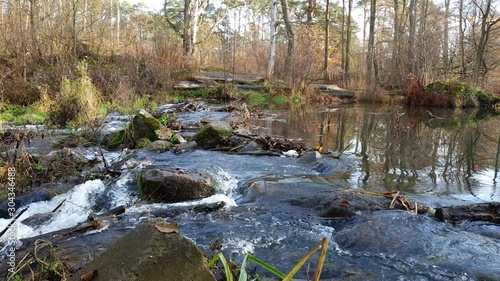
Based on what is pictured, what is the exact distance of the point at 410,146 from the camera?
8000 mm

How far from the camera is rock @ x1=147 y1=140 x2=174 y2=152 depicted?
6773mm

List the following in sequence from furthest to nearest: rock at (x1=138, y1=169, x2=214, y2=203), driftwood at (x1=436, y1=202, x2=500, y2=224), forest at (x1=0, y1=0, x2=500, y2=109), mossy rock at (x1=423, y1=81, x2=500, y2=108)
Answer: mossy rock at (x1=423, y1=81, x2=500, y2=108), forest at (x1=0, y1=0, x2=500, y2=109), rock at (x1=138, y1=169, x2=214, y2=203), driftwood at (x1=436, y1=202, x2=500, y2=224)

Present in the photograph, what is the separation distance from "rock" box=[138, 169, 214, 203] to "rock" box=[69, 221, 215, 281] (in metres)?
2.72

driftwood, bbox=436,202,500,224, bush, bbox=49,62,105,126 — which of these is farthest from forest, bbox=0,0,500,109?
driftwood, bbox=436,202,500,224

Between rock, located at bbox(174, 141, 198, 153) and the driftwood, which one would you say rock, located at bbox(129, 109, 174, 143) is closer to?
rock, located at bbox(174, 141, 198, 153)

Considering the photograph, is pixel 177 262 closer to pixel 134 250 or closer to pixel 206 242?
pixel 134 250

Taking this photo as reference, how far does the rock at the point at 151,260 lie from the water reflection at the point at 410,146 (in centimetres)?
385

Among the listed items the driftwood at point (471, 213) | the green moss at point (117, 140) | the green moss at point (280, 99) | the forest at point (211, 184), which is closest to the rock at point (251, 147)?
the forest at point (211, 184)

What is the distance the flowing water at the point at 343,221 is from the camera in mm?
2876

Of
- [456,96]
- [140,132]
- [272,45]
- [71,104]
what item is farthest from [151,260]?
[272,45]

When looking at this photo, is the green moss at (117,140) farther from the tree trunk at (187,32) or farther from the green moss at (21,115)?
the tree trunk at (187,32)

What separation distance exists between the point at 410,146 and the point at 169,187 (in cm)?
563

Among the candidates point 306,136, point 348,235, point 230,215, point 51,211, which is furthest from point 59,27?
point 348,235

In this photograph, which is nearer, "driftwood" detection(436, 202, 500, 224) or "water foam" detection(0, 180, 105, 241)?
"water foam" detection(0, 180, 105, 241)
